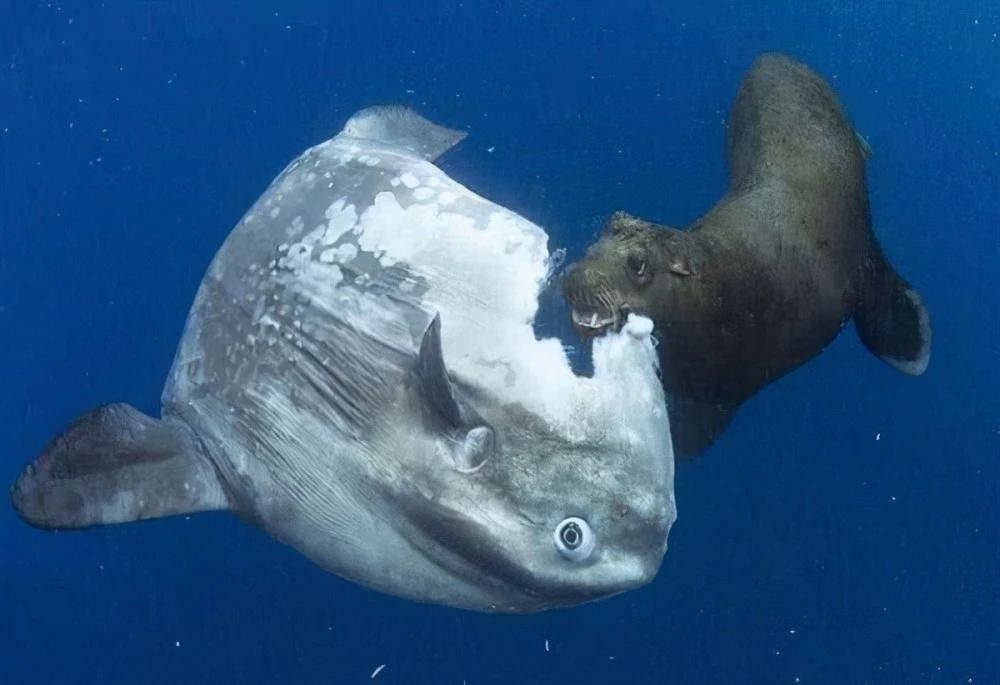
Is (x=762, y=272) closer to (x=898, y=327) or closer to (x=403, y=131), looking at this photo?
(x=898, y=327)

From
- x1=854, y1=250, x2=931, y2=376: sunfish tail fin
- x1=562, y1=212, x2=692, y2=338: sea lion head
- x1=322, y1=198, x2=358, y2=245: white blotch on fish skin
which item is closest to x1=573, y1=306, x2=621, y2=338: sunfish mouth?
x1=562, y1=212, x2=692, y2=338: sea lion head

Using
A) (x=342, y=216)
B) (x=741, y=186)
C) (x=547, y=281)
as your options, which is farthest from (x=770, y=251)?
(x=342, y=216)

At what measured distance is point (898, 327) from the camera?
388 centimetres

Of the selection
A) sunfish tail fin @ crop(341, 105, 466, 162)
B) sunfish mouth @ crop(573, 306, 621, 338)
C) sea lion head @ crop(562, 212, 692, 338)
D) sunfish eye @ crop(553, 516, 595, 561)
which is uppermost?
sunfish tail fin @ crop(341, 105, 466, 162)

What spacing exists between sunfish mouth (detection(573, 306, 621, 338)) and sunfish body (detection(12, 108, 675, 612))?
0.18 feet

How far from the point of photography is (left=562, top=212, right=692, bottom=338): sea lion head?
8.91ft

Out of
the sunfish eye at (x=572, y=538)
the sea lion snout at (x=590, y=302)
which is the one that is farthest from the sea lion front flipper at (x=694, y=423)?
the sunfish eye at (x=572, y=538)

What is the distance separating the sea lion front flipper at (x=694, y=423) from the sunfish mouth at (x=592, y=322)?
57cm

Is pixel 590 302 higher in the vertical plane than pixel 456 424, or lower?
higher

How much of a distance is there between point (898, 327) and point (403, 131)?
1.98 meters

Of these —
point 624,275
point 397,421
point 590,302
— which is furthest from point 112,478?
point 624,275

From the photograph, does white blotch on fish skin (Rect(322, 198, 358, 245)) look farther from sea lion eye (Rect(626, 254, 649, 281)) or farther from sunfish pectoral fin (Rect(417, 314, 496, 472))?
sea lion eye (Rect(626, 254, 649, 281))

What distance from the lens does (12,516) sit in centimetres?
456

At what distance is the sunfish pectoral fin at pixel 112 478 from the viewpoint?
106 inches
